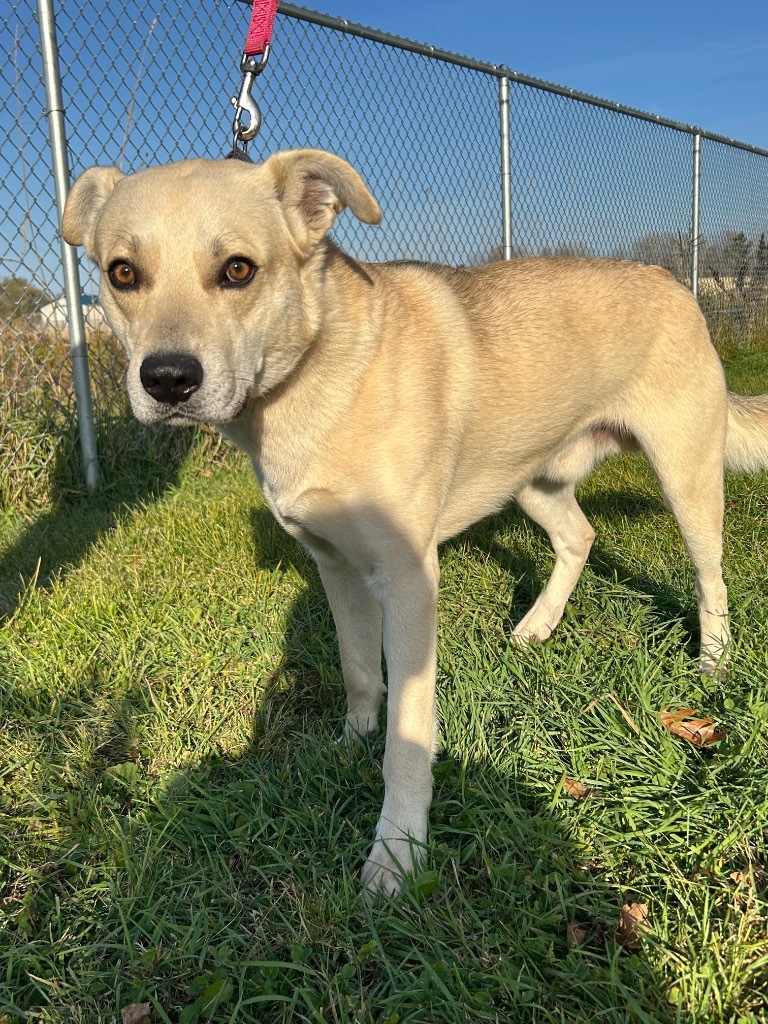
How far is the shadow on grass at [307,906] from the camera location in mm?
1662

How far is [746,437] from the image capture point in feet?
11.2

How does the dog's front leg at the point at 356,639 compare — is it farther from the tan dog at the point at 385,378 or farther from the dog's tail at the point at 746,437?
the dog's tail at the point at 746,437

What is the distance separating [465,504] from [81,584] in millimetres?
1996

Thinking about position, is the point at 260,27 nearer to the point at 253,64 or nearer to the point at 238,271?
the point at 253,64

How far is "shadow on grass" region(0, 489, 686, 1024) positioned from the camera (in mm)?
1662

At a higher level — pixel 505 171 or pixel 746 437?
pixel 505 171

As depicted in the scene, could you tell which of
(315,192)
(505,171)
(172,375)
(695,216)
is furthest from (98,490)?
(695,216)

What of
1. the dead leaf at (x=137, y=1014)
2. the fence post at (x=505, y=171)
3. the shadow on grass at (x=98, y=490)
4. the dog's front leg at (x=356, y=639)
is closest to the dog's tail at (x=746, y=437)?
the dog's front leg at (x=356, y=639)

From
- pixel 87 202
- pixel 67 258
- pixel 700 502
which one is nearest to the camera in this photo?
pixel 87 202

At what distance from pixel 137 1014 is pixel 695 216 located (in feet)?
40.4

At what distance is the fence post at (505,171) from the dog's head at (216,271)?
5.59 m

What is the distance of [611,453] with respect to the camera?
338cm

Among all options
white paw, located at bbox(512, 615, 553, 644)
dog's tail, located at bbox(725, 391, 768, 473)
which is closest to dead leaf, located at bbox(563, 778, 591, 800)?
white paw, located at bbox(512, 615, 553, 644)

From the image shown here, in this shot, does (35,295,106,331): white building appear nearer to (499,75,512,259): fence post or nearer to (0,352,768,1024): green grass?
(0,352,768,1024): green grass
